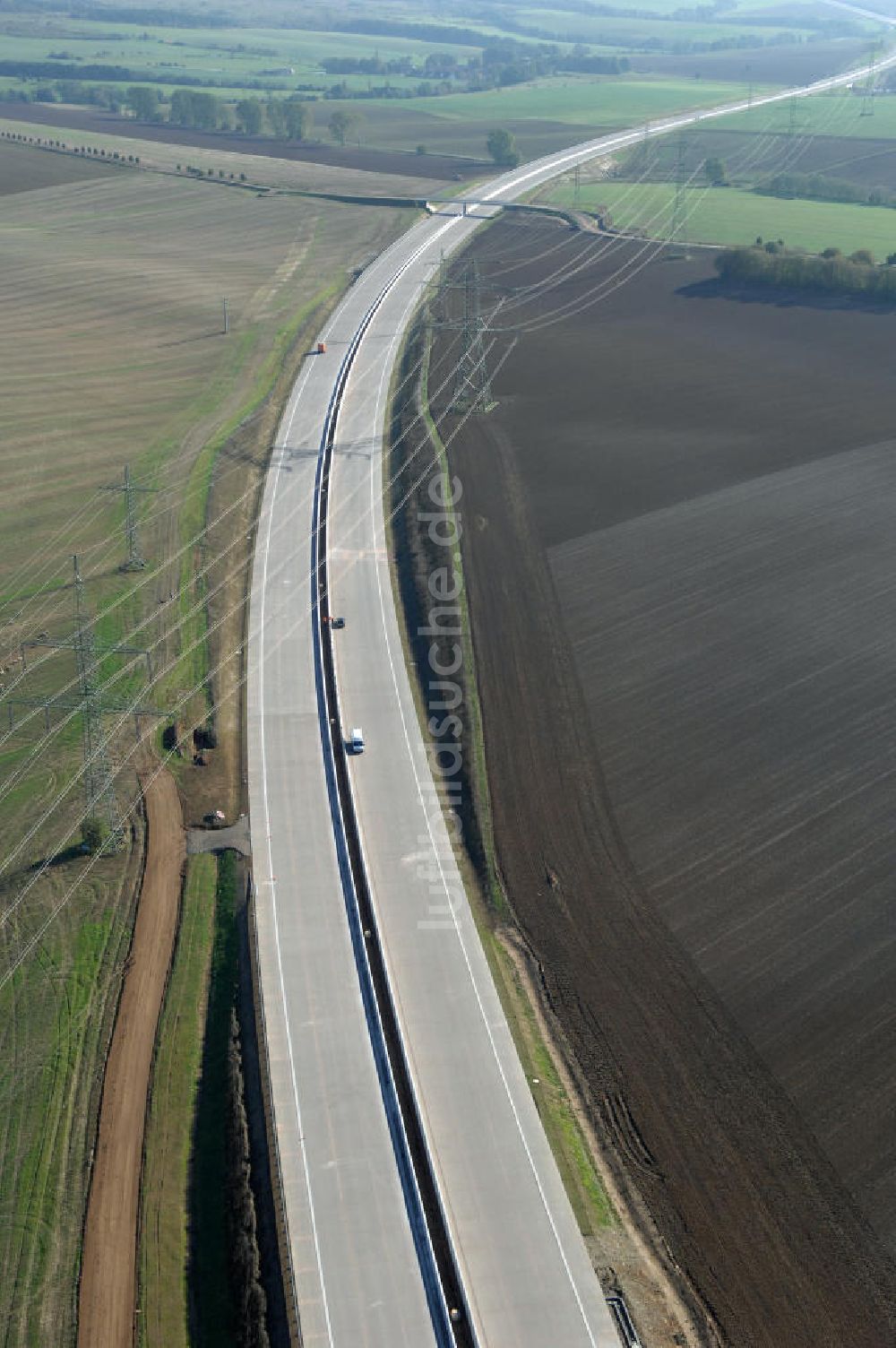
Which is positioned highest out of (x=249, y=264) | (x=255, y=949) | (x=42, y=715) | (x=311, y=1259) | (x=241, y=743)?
(x=249, y=264)

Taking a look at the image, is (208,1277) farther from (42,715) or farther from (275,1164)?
(42,715)

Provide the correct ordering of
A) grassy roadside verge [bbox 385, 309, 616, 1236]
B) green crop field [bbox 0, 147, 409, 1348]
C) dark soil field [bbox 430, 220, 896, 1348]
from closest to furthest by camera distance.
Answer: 1. dark soil field [bbox 430, 220, 896, 1348]
2. grassy roadside verge [bbox 385, 309, 616, 1236]
3. green crop field [bbox 0, 147, 409, 1348]

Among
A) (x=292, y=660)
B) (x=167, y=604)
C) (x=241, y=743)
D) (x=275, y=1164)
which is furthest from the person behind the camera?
(x=167, y=604)

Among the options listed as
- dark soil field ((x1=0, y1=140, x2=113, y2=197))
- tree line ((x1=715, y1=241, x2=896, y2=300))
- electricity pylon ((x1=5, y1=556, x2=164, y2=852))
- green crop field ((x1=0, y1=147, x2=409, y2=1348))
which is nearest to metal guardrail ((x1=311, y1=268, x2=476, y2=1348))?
green crop field ((x1=0, y1=147, x2=409, y2=1348))

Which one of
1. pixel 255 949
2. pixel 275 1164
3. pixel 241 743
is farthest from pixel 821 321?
pixel 275 1164

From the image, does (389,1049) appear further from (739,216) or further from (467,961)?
(739,216)

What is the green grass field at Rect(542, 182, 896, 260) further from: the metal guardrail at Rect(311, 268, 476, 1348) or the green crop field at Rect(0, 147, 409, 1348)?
the metal guardrail at Rect(311, 268, 476, 1348)

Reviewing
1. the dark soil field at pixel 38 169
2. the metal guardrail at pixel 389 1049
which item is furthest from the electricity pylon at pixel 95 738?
the dark soil field at pixel 38 169
